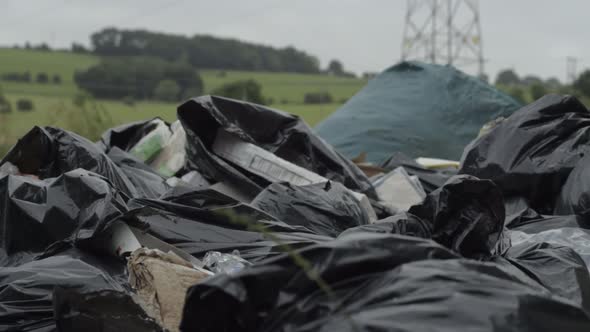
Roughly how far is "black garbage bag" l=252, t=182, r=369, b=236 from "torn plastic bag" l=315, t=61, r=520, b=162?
2051 mm

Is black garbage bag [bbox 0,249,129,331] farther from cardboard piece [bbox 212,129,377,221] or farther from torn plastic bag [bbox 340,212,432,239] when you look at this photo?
cardboard piece [bbox 212,129,377,221]

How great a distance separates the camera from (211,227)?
2535mm

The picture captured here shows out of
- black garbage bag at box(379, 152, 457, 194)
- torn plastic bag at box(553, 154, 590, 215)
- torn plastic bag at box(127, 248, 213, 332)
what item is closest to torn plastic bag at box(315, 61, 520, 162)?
black garbage bag at box(379, 152, 457, 194)

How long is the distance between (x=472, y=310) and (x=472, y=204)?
3.00 ft

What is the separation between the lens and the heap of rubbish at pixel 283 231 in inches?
58.4

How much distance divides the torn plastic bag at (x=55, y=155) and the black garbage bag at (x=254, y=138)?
39 cm

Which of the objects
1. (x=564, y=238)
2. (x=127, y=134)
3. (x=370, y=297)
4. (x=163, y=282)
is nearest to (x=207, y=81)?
(x=127, y=134)

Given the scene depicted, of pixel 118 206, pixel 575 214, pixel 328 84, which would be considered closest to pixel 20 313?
pixel 118 206

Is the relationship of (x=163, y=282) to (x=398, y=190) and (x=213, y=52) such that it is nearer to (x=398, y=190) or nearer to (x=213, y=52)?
(x=398, y=190)

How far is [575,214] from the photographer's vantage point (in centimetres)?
289

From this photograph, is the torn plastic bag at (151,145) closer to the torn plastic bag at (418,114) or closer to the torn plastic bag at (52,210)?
the torn plastic bag at (52,210)

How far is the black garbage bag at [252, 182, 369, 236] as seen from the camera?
9.18 ft

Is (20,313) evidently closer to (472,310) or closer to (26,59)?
(472,310)

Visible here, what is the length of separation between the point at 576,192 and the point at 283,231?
3.89ft
